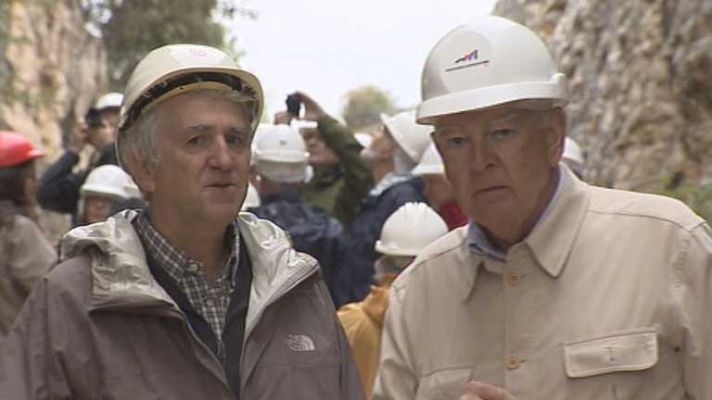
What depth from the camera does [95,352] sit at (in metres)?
3.59

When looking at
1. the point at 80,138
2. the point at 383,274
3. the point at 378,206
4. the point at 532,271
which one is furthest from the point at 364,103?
the point at 532,271

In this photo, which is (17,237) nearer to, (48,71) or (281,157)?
(281,157)

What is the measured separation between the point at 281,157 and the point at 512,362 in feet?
15.9

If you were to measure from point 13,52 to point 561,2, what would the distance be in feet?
23.0

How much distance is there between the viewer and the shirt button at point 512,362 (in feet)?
12.6

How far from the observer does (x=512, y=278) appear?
3.92m

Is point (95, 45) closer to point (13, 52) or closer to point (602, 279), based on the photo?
point (13, 52)

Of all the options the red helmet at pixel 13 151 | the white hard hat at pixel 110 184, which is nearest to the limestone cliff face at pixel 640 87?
the white hard hat at pixel 110 184

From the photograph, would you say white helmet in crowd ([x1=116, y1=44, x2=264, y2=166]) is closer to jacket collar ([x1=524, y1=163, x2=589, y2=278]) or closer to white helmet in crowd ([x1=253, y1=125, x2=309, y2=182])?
jacket collar ([x1=524, y1=163, x2=589, y2=278])

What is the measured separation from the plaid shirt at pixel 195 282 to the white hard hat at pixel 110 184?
4886mm

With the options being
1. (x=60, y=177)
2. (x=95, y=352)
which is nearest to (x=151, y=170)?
(x=95, y=352)

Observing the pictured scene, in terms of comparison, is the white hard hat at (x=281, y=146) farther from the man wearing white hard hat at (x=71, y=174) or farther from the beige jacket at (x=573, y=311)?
the beige jacket at (x=573, y=311)

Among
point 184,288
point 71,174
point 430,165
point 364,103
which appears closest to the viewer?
point 184,288

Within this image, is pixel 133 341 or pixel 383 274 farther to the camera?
pixel 383 274
